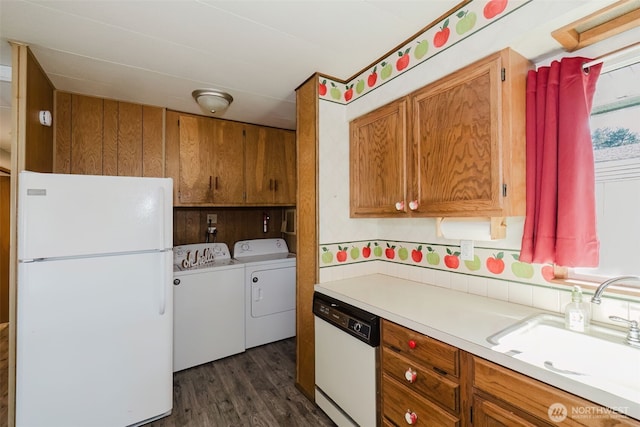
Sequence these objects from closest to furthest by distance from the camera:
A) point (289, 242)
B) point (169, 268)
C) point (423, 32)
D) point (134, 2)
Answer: point (134, 2) → point (423, 32) → point (169, 268) → point (289, 242)

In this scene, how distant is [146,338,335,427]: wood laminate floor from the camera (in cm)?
189

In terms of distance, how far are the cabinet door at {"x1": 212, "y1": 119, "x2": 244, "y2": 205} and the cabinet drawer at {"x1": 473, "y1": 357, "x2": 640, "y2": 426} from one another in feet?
8.19

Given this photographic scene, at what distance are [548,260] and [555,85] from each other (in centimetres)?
76

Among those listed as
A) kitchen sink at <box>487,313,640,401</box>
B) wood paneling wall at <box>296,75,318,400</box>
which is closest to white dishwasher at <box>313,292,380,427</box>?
wood paneling wall at <box>296,75,318,400</box>

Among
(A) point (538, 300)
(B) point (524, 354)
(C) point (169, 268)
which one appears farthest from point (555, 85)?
(C) point (169, 268)

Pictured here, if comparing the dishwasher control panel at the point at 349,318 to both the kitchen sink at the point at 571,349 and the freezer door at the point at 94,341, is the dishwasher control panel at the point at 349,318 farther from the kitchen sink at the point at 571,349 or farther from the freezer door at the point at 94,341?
the freezer door at the point at 94,341

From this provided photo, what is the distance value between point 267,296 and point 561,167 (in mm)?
2546

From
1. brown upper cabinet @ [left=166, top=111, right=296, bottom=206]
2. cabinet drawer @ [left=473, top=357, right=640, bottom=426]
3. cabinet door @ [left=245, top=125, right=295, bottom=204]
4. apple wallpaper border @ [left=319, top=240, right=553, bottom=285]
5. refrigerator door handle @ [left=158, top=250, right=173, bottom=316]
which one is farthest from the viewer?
cabinet door @ [left=245, top=125, right=295, bottom=204]

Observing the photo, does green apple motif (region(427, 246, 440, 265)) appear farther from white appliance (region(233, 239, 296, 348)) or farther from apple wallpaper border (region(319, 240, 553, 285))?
white appliance (region(233, 239, 296, 348))

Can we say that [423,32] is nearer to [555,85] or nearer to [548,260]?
[555,85]

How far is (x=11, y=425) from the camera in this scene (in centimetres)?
159

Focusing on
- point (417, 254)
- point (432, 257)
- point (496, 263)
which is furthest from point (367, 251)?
point (496, 263)

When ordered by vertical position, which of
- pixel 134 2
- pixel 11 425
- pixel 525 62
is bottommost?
pixel 11 425

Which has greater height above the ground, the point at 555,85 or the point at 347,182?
the point at 555,85
